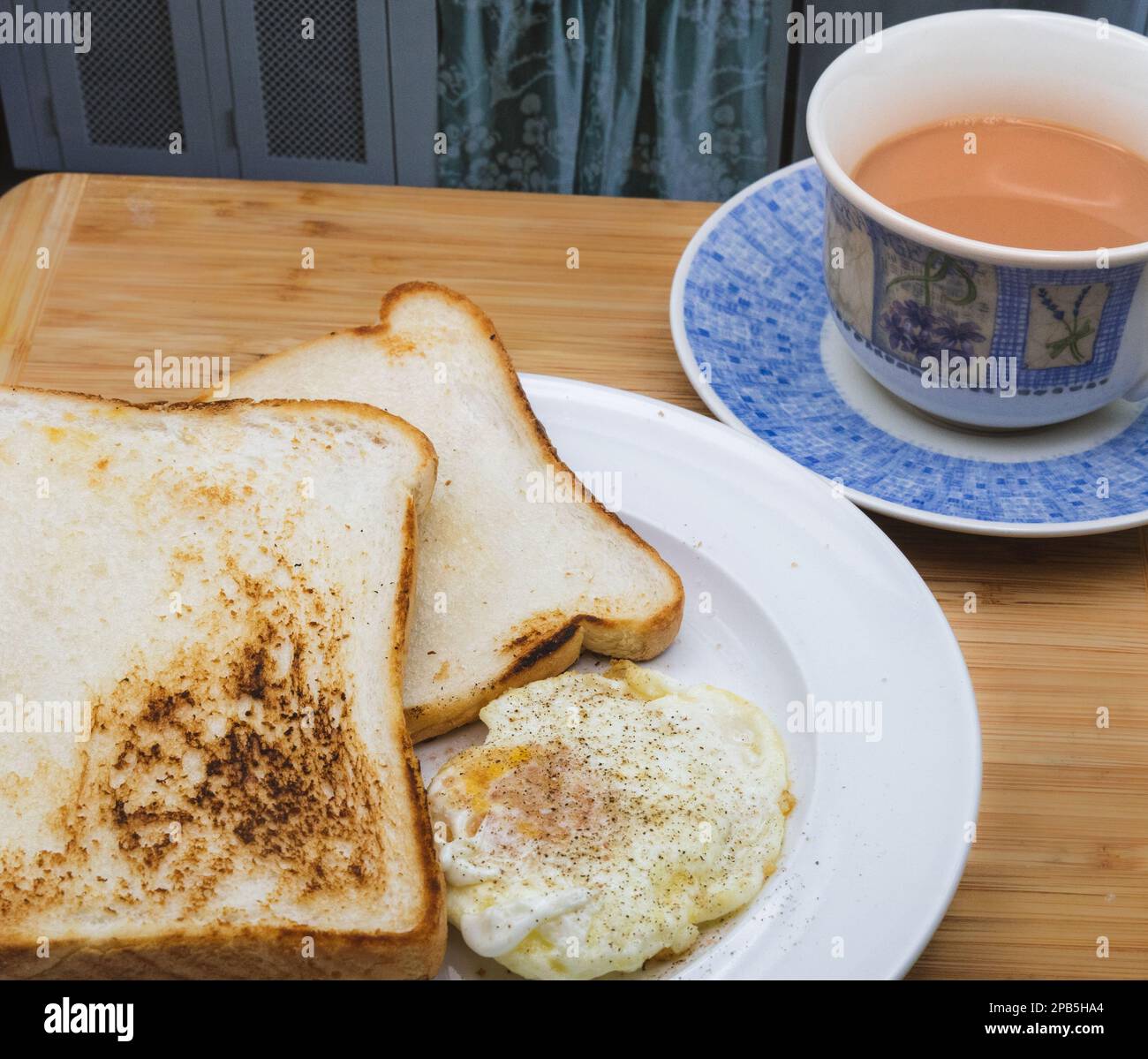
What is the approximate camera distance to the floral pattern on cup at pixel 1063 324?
1512 mm

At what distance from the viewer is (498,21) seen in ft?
9.78

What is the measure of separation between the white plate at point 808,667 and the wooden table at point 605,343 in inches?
4.5

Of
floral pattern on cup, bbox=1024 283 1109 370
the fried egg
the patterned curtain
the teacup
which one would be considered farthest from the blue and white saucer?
the patterned curtain

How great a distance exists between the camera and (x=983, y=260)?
149cm

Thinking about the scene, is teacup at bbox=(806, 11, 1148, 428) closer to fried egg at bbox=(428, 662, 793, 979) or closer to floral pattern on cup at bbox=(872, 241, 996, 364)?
floral pattern on cup at bbox=(872, 241, 996, 364)

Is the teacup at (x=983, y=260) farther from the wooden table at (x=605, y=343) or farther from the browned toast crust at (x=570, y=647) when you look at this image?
the browned toast crust at (x=570, y=647)

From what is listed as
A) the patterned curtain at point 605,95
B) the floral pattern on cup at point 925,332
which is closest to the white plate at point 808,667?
the floral pattern on cup at point 925,332

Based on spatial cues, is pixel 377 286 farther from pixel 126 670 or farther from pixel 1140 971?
pixel 1140 971

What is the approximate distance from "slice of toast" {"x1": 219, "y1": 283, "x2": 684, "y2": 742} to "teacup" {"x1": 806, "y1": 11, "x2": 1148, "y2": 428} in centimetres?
42

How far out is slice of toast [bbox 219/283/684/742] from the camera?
146 centimetres

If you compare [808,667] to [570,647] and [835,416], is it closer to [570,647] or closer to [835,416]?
[570,647]

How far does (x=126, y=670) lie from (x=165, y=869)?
0.23 m

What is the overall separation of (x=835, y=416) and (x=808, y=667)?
1.50 ft
